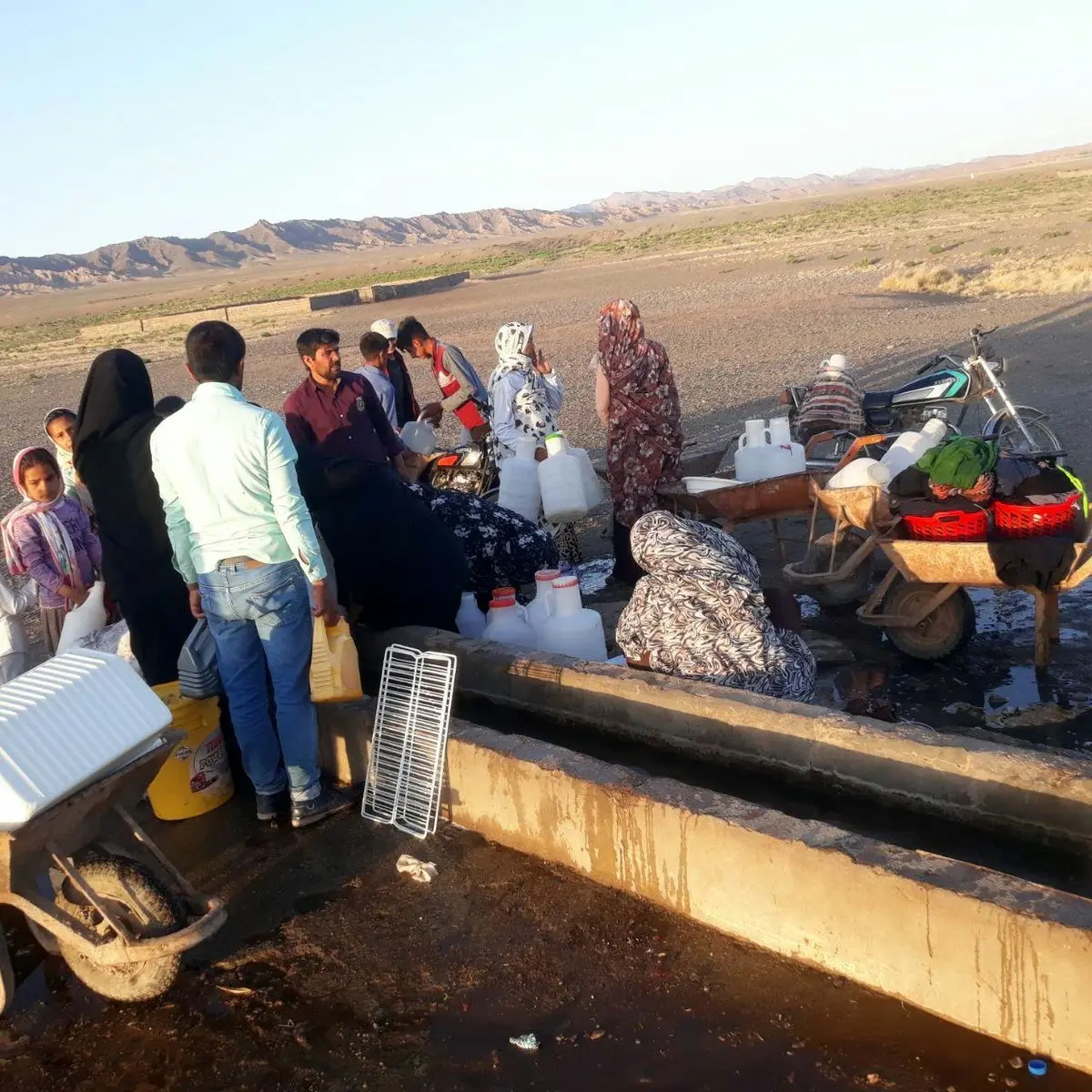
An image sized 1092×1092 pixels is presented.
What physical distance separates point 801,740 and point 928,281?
825 inches

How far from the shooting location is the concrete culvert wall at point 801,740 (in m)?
3.49

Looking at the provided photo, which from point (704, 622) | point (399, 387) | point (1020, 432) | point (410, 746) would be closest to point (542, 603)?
point (704, 622)

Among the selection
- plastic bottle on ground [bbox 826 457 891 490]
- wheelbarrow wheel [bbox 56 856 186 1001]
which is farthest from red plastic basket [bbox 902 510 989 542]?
wheelbarrow wheel [bbox 56 856 186 1001]

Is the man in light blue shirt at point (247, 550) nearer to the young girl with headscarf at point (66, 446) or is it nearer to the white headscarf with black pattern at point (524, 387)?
the young girl with headscarf at point (66, 446)

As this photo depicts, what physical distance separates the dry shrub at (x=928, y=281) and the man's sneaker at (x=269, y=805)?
20419mm

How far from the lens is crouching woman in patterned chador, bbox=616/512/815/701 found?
463cm

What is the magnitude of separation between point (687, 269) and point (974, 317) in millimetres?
20563

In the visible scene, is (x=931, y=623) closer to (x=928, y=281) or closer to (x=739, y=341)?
(x=739, y=341)

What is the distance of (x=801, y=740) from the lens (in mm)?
4012

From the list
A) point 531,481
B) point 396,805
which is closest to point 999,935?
point 396,805

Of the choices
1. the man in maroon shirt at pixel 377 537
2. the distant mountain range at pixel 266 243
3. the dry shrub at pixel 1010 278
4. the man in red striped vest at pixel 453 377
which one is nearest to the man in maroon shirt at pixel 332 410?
the man in maroon shirt at pixel 377 537

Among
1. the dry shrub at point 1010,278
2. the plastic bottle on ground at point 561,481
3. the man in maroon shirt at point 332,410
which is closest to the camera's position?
the man in maroon shirt at point 332,410

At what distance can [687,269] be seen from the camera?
1483 inches

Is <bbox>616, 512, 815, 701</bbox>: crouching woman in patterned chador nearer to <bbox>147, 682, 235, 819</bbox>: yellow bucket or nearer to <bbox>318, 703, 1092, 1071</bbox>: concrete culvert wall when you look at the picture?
<bbox>318, 703, 1092, 1071</bbox>: concrete culvert wall
